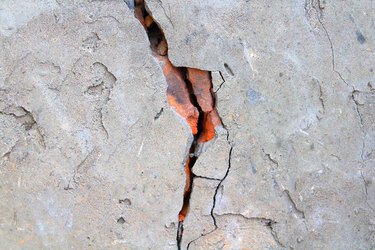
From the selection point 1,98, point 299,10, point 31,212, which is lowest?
point 31,212

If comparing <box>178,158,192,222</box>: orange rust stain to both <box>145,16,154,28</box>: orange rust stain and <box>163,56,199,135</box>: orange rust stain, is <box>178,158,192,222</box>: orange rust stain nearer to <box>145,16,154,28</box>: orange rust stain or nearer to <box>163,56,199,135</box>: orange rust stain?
<box>163,56,199,135</box>: orange rust stain

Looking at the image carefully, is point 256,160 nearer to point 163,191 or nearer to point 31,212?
point 163,191

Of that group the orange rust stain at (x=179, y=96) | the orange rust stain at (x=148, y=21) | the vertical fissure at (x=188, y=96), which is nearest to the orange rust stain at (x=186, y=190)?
the vertical fissure at (x=188, y=96)

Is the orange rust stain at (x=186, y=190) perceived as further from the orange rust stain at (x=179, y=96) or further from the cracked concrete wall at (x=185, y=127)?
the orange rust stain at (x=179, y=96)

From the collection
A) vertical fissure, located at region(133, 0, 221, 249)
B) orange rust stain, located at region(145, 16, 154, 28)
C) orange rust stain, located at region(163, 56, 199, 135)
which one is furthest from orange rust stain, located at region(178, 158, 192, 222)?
orange rust stain, located at region(145, 16, 154, 28)

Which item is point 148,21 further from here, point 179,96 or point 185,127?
point 185,127

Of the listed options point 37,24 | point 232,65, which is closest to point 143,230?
point 232,65

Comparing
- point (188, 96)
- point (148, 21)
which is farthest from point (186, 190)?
point (148, 21)
